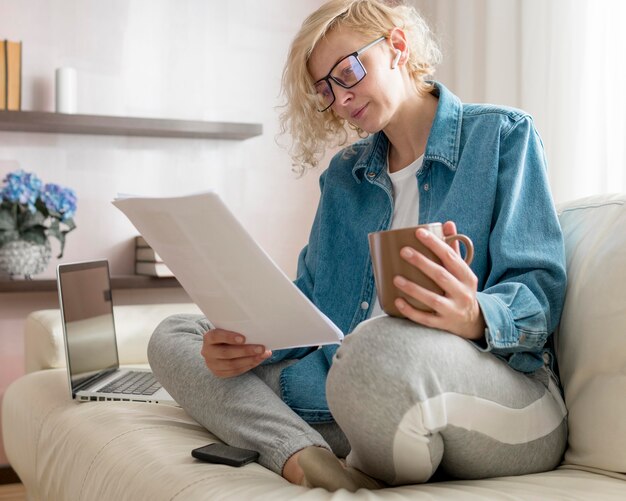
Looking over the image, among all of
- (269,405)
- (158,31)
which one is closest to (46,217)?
(158,31)

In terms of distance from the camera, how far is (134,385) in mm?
1893

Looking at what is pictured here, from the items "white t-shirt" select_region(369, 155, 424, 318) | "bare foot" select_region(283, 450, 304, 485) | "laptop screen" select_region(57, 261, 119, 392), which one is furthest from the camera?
"laptop screen" select_region(57, 261, 119, 392)

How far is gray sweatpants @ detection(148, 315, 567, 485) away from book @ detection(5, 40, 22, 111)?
6.43 ft

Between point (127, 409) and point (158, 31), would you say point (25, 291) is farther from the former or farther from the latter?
point (127, 409)

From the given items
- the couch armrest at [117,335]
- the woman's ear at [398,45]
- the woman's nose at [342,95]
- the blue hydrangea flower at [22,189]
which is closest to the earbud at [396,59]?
the woman's ear at [398,45]

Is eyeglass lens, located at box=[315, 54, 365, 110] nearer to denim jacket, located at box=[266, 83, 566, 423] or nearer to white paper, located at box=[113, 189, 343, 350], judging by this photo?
denim jacket, located at box=[266, 83, 566, 423]

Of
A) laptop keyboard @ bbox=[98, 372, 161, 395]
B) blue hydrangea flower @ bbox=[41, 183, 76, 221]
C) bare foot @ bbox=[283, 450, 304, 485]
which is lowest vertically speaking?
laptop keyboard @ bbox=[98, 372, 161, 395]

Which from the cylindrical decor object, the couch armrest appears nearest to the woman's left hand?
the couch armrest

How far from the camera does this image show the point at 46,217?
2789 mm

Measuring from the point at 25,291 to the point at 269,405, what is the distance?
177 cm

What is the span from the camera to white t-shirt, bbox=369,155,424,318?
1.49 meters

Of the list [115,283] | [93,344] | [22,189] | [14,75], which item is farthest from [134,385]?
[14,75]

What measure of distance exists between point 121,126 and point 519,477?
2.20 meters

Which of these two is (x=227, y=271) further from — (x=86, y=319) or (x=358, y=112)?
(x=86, y=319)
